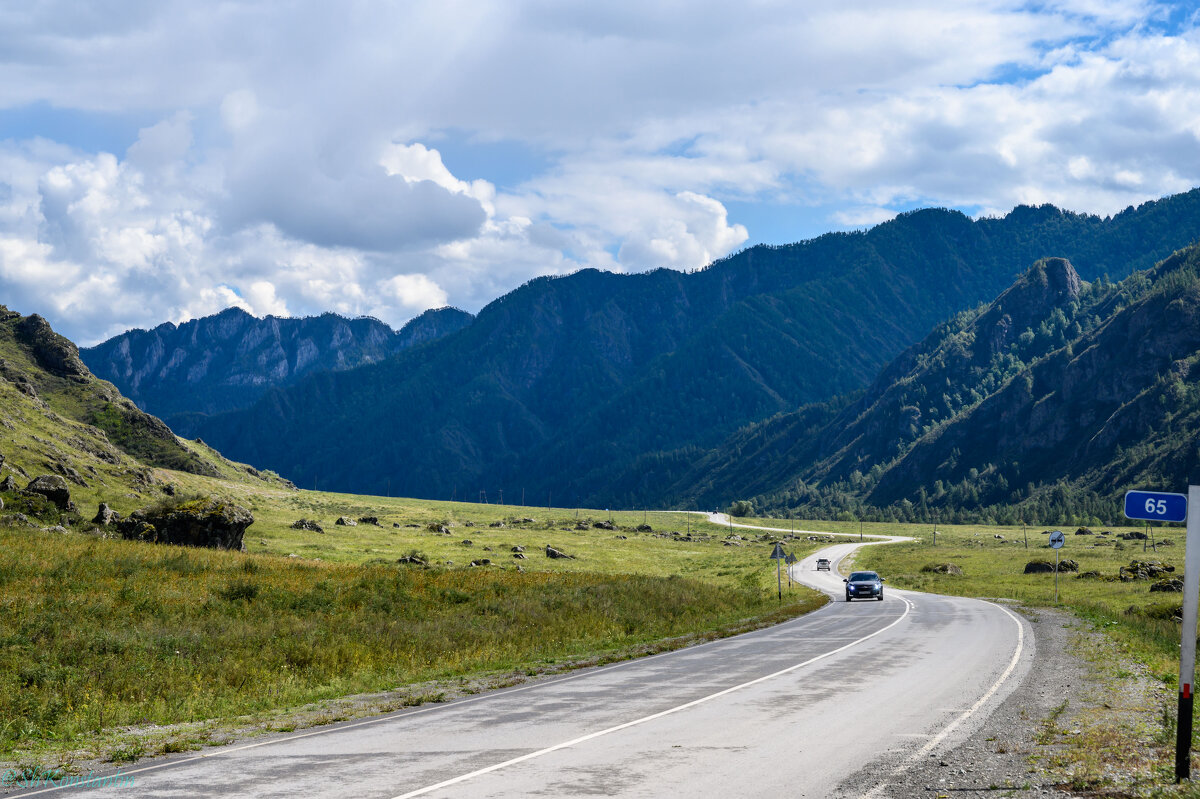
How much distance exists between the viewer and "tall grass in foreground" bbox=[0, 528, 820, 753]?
717 inches

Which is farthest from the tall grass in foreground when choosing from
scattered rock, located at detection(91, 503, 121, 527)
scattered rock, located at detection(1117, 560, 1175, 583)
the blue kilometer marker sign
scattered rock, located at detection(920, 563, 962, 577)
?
scattered rock, located at detection(920, 563, 962, 577)

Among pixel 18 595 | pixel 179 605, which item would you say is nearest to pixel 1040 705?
pixel 179 605

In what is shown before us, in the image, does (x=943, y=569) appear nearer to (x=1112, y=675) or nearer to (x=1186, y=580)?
(x=1112, y=675)

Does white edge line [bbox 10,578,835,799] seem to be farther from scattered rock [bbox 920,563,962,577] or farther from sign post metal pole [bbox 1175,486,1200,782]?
scattered rock [bbox 920,563,962,577]

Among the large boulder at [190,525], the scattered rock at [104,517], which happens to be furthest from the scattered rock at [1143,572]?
the scattered rock at [104,517]

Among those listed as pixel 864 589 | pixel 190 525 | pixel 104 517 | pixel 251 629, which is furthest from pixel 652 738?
pixel 104 517

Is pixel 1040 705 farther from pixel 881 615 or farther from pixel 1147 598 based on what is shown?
pixel 1147 598

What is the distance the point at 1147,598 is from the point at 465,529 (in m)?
72.3

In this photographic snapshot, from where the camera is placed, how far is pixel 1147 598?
50875 mm

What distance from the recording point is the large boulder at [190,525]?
161ft

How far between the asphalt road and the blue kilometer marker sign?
4.78 meters

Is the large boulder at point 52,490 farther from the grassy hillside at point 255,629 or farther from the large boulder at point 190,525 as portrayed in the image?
the large boulder at point 190,525

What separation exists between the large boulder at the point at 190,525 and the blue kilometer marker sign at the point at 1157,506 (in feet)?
156

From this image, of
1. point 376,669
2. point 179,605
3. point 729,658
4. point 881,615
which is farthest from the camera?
point 881,615
